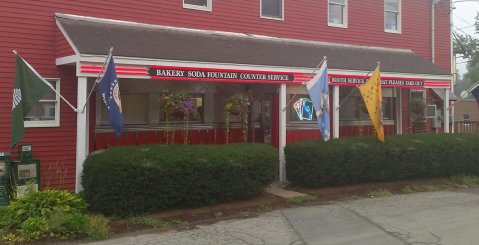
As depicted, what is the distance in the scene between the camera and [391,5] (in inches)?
695

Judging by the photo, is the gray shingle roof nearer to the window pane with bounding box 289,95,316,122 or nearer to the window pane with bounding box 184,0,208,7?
the window pane with bounding box 184,0,208,7

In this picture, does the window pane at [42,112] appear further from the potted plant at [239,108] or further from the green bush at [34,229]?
the potted plant at [239,108]

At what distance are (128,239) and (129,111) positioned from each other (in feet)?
16.4

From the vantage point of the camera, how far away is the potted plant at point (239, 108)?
508 inches

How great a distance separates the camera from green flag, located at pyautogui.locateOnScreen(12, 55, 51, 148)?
352 inches

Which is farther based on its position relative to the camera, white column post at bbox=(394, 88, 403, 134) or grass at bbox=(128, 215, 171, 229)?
white column post at bbox=(394, 88, 403, 134)

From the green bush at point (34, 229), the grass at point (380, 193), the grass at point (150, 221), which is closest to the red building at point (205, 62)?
the grass at point (150, 221)

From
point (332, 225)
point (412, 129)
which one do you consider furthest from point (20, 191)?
point (412, 129)

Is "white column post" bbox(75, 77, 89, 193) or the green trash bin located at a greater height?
"white column post" bbox(75, 77, 89, 193)

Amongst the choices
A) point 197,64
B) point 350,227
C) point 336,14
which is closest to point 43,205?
point 197,64

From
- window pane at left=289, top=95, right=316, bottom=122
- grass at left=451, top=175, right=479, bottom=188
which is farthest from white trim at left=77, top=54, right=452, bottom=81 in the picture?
grass at left=451, top=175, right=479, bottom=188

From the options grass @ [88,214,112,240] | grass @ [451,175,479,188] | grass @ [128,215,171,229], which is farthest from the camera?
grass @ [451,175,479,188]

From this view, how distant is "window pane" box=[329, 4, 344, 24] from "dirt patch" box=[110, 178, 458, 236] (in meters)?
5.65

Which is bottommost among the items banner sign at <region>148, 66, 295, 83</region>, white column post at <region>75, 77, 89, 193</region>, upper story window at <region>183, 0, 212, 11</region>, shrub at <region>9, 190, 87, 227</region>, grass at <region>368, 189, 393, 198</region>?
grass at <region>368, 189, 393, 198</region>
